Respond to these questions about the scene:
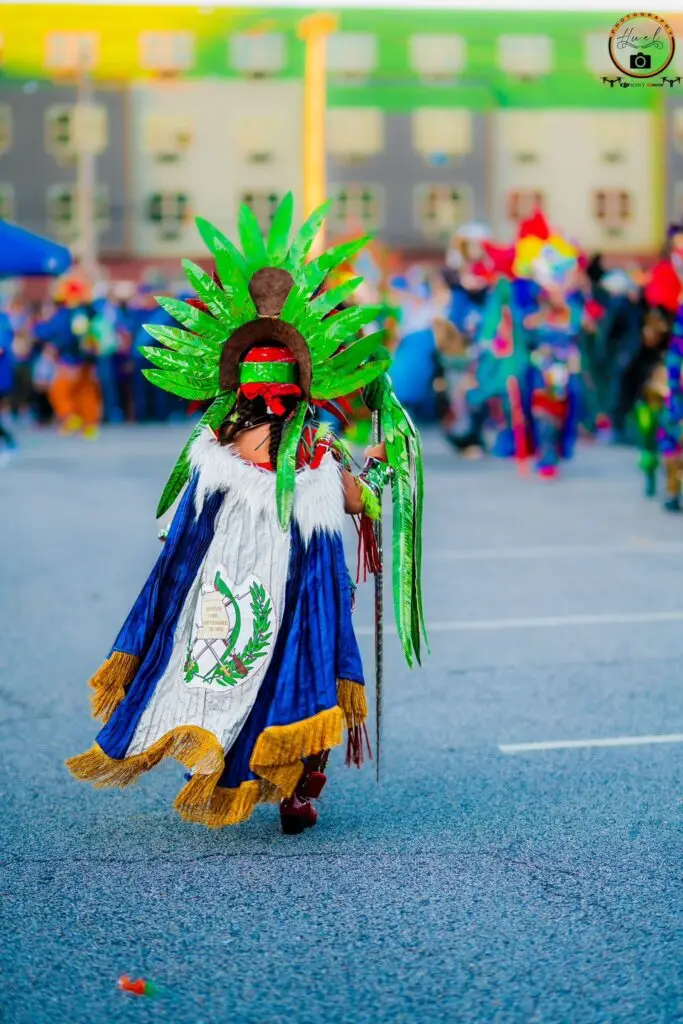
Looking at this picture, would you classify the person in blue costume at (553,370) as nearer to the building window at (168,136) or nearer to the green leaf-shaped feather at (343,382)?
the green leaf-shaped feather at (343,382)

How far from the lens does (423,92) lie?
56312 millimetres

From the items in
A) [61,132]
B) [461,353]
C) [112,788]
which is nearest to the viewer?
[112,788]

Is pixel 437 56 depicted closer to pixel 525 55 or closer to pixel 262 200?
pixel 525 55

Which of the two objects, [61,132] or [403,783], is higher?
[61,132]

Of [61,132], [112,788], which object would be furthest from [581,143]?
[112,788]

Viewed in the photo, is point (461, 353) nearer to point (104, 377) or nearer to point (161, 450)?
point (161, 450)

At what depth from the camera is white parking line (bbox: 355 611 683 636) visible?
8.55 metres

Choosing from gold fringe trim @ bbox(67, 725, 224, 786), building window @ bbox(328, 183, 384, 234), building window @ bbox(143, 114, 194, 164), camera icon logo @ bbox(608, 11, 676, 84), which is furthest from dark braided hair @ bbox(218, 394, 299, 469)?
building window @ bbox(143, 114, 194, 164)

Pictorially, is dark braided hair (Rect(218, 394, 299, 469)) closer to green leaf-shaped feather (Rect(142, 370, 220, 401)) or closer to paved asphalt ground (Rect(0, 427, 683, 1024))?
green leaf-shaped feather (Rect(142, 370, 220, 401))

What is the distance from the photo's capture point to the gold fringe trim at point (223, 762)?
4793 mm

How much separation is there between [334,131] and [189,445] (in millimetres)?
51628

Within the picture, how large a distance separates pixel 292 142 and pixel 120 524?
44.2 meters

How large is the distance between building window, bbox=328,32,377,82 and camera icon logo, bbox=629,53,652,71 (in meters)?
45.8

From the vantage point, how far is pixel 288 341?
4957mm
